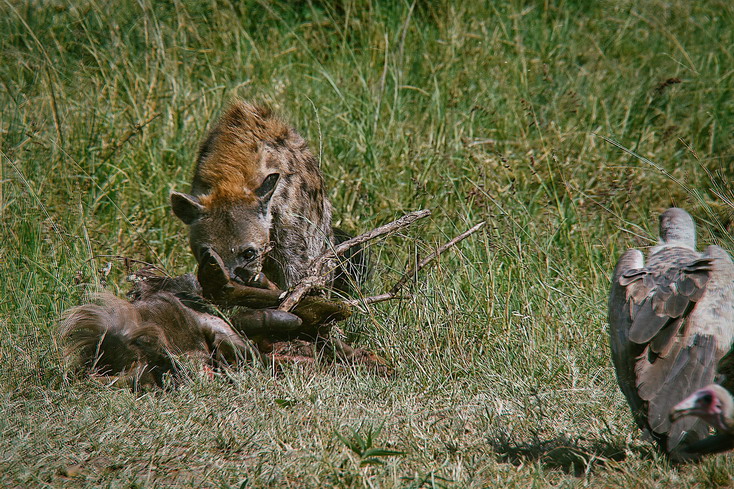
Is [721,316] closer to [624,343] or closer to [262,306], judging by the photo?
[624,343]

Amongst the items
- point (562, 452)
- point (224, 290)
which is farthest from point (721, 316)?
point (224, 290)

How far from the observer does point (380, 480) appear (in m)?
2.92

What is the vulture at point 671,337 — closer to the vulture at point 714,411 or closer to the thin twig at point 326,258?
the vulture at point 714,411

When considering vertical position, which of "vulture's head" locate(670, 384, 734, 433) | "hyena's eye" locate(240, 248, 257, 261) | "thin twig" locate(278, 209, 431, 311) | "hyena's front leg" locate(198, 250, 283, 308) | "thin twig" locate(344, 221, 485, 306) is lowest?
"thin twig" locate(344, 221, 485, 306)

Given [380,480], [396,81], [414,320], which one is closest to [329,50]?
[396,81]

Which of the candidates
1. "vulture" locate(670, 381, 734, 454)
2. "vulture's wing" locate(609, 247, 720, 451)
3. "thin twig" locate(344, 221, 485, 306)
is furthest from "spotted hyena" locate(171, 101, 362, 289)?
"vulture" locate(670, 381, 734, 454)

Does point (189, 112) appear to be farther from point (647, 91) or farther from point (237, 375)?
point (647, 91)

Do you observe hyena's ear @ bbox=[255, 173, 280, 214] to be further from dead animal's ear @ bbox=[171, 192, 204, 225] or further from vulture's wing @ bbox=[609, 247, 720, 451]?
vulture's wing @ bbox=[609, 247, 720, 451]

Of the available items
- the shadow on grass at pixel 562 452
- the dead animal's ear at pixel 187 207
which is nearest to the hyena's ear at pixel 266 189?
the dead animal's ear at pixel 187 207

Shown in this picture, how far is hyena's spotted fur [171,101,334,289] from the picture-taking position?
507 cm

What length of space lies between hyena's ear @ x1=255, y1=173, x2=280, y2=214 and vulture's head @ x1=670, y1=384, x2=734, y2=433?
3.20 meters

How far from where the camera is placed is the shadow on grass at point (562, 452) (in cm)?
315

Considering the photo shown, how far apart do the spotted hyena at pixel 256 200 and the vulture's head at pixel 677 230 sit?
2.01 meters

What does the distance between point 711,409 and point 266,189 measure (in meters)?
3.31
